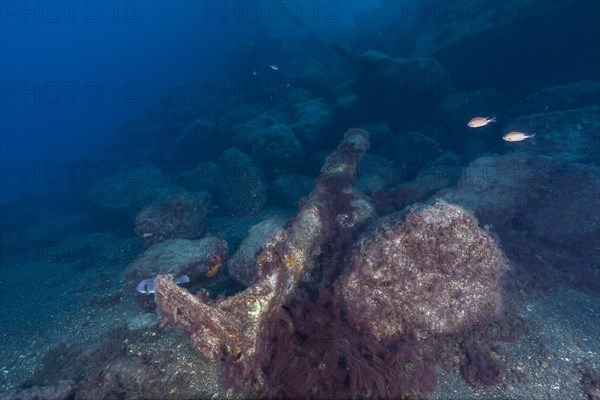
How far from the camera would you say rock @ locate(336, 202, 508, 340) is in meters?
5.63

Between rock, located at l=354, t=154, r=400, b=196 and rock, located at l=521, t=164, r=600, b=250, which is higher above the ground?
rock, located at l=354, t=154, r=400, b=196

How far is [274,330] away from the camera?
5660 mm

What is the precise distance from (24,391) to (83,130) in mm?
82581

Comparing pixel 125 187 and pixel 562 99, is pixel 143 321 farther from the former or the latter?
pixel 562 99

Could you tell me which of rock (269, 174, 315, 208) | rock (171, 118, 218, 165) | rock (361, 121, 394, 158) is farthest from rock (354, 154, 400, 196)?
rock (171, 118, 218, 165)

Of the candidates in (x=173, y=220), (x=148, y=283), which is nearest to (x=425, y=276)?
(x=148, y=283)

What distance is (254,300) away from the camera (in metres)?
5.52

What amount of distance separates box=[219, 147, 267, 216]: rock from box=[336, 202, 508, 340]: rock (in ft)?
27.1

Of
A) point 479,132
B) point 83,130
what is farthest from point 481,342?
point 83,130

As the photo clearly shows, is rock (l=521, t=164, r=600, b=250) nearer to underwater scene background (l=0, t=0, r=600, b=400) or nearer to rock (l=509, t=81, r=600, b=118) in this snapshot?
underwater scene background (l=0, t=0, r=600, b=400)

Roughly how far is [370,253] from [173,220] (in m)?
7.62

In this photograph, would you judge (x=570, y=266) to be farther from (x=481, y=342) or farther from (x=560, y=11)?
(x=560, y=11)

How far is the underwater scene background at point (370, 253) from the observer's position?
17.7 ft

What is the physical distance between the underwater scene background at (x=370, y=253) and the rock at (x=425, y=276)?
32 mm
